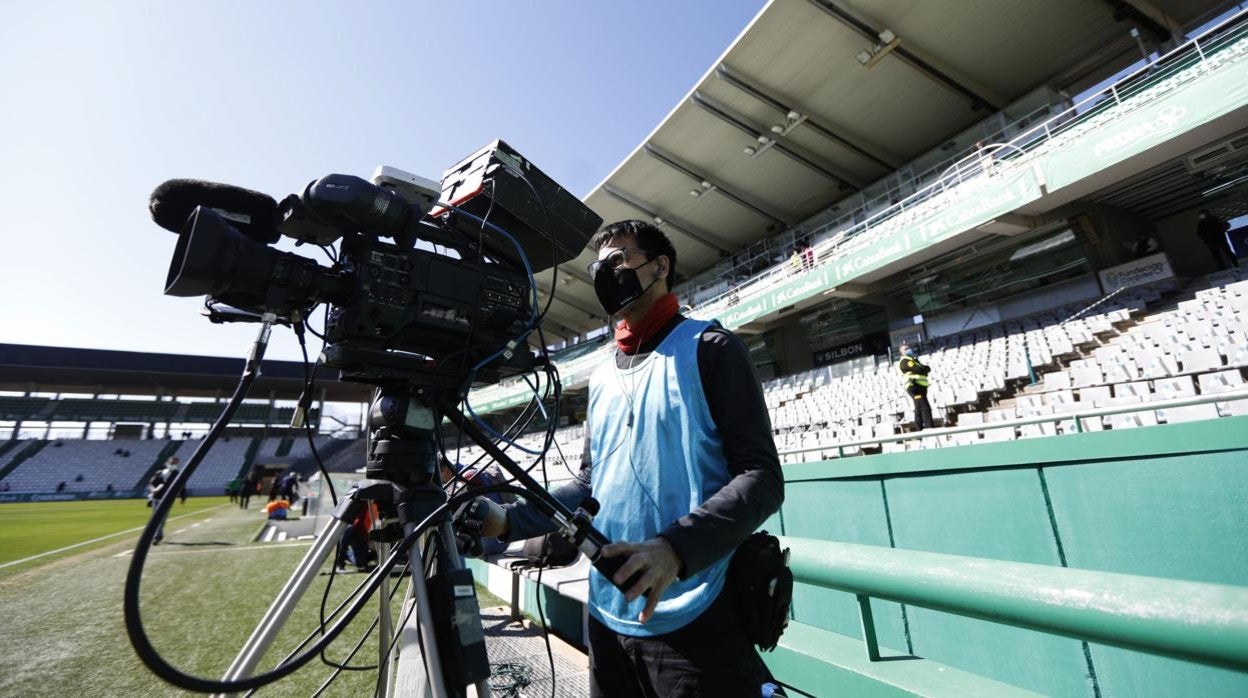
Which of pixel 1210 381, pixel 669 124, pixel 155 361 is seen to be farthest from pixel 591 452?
pixel 155 361

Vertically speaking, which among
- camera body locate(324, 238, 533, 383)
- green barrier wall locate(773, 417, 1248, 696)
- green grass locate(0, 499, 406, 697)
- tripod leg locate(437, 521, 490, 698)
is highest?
camera body locate(324, 238, 533, 383)

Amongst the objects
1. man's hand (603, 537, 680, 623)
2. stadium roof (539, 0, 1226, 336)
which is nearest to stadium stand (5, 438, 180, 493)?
stadium roof (539, 0, 1226, 336)

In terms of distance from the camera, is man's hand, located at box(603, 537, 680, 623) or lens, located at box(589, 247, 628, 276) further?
lens, located at box(589, 247, 628, 276)

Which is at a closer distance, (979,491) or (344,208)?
(344,208)

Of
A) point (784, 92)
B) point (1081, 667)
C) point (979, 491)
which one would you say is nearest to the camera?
point (1081, 667)

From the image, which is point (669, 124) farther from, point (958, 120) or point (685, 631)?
point (685, 631)

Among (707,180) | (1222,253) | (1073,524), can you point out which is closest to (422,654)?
(1073,524)

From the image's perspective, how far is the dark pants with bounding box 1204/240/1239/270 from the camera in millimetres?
8742

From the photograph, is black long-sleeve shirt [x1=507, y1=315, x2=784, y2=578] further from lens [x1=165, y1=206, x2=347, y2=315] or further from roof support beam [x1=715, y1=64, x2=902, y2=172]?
roof support beam [x1=715, y1=64, x2=902, y2=172]

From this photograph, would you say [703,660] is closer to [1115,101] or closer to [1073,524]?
[1073,524]

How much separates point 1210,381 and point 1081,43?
8.92 m

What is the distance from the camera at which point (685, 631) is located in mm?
1041

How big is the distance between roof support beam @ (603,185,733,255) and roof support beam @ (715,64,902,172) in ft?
16.3

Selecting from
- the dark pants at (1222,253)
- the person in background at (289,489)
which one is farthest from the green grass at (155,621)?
the dark pants at (1222,253)
